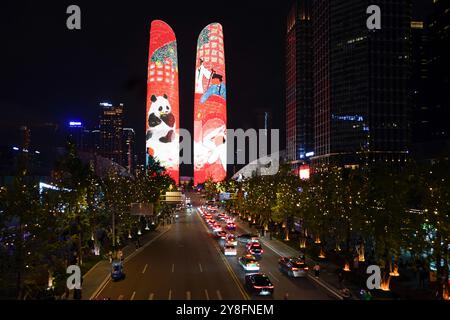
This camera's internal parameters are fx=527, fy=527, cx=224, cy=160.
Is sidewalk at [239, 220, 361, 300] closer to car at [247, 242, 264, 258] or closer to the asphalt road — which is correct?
the asphalt road

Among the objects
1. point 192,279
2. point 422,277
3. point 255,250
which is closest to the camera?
point 422,277

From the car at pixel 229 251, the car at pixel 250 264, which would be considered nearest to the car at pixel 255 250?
the car at pixel 229 251

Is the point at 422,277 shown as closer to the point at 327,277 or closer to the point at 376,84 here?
the point at 327,277

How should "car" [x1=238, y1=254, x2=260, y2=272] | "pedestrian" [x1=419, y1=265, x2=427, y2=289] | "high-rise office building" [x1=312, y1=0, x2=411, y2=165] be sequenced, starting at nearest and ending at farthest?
"pedestrian" [x1=419, y1=265, x2=427, y2=289], "car" [x1=238, y1=254, x2=260, y2=272], "high-rise office building" [x1=312, y1=0, x2=411, y2=165]

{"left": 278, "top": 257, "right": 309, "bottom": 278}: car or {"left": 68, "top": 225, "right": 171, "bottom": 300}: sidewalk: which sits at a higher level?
{"left": 278, "top": 257, "right": 309, "bottom": 278}: car

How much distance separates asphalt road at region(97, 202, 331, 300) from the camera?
110 ft

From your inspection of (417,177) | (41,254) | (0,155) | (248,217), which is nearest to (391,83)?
(248,217)

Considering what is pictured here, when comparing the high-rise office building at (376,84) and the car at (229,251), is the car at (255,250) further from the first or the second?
the high-rise office building at (376,84)

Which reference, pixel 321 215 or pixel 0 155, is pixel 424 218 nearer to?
pixel 321 215

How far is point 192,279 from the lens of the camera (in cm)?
3919

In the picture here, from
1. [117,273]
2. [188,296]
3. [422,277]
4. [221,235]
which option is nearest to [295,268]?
[422,277]

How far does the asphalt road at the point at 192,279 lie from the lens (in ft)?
110

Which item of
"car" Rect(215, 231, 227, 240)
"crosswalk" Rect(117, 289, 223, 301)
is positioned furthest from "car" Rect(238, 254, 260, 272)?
"car" Rect(215, 231, 227, 240)

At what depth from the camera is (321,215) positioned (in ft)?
181
